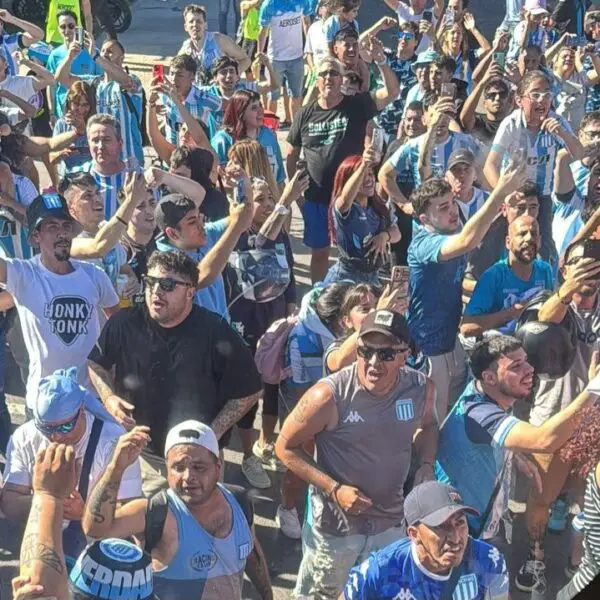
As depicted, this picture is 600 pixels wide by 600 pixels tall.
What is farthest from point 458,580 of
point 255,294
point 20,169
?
point 20,169

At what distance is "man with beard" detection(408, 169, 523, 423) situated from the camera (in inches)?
231

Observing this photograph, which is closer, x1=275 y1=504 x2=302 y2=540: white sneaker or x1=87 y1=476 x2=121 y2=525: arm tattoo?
x1=87 y1=476 x2=121 y2=525: arm tattoo

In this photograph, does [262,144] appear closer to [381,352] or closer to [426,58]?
[426,58]

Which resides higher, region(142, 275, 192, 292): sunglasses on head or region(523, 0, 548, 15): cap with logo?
region(142, 275, 192, 292): sunglasses on head

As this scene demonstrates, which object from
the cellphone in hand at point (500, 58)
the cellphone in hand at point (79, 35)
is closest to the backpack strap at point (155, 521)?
the cellphone in hand at point (79, 35)

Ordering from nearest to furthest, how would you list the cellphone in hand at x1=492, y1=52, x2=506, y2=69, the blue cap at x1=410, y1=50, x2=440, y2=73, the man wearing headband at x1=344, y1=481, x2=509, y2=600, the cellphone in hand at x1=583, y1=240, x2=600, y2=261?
1. the man wearing headband at x1=344, y1=481, x2=509, y2=600
2. the cellphone in hand at x1=583, y1=240, x2=600, y2=261
3. the blue cap at x1=410, y1=50, x2=440, y2=73
4. the cellphone in hand at x1=492, y1=52, x2=506, y2=69

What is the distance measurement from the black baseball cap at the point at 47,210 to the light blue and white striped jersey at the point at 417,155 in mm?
2969

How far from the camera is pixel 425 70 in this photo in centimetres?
923

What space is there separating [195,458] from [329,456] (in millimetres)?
708

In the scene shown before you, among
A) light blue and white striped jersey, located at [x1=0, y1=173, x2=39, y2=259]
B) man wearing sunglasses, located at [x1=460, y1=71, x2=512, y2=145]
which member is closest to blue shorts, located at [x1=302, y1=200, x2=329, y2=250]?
man wearing sunglasses, located at [x1=460, y1=71, x2=512, y2=145]

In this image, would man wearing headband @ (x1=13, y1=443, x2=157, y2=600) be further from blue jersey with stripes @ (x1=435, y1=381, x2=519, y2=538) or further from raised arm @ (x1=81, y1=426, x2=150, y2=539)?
blue jersey with stripes @ (x1=435, y1=381, x2=519, y2=538)

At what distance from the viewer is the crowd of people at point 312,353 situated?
401 centimetres

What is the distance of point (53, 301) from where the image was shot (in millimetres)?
5238

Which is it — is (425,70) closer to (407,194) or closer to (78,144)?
(407,194)
